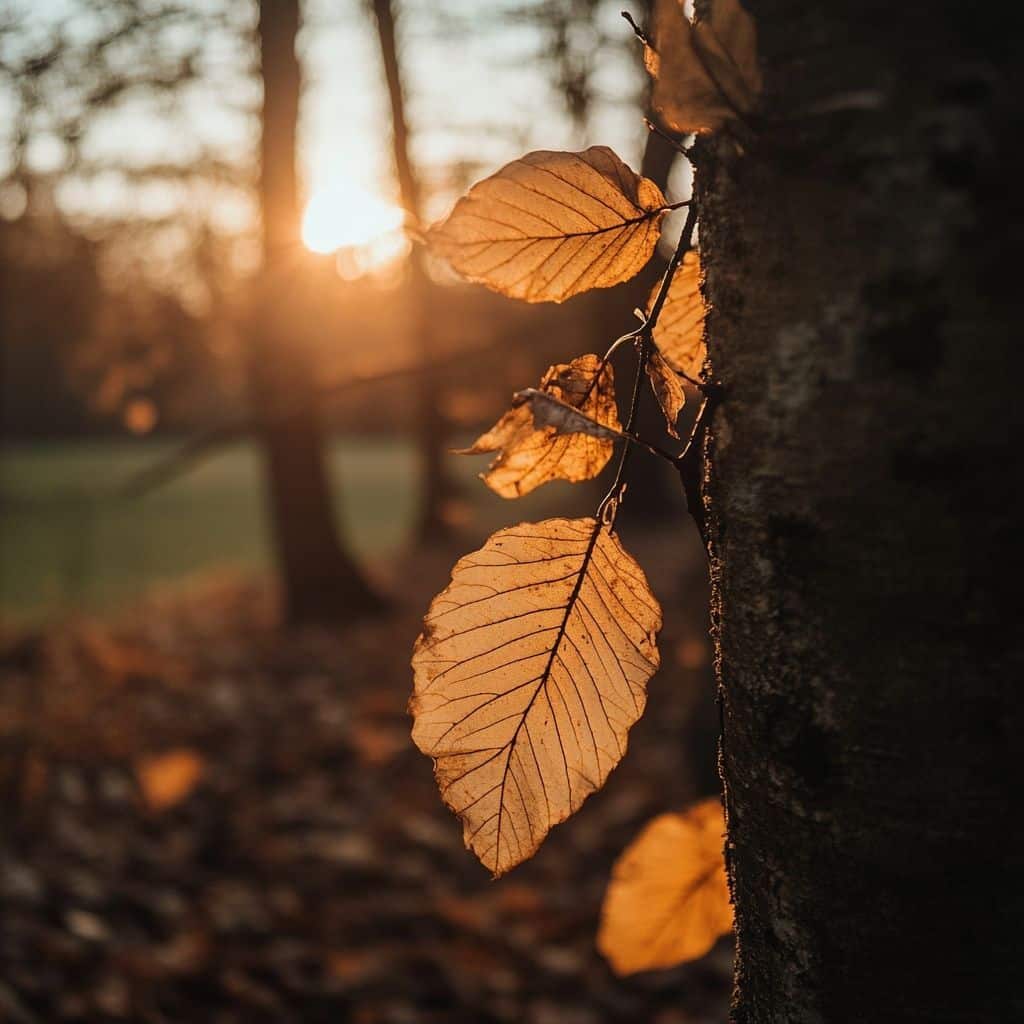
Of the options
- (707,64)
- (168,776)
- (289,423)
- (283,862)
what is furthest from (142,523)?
(707,64)

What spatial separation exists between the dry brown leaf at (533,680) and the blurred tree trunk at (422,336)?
6785 millimetres

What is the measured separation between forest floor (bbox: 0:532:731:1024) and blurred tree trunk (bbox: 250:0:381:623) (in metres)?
1.17

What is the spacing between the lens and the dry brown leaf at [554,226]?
503 mm

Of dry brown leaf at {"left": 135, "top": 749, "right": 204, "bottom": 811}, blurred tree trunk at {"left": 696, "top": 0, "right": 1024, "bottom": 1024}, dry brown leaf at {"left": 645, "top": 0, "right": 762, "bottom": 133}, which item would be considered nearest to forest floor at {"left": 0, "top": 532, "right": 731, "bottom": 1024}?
dry brown leaf at {"left": 135, "top": 749, "right": 204, "bottom": 811}

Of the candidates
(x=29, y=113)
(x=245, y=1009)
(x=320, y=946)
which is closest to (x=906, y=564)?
(x=245, y=1009)

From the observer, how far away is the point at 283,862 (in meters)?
2.99

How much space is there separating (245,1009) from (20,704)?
303 centimetres

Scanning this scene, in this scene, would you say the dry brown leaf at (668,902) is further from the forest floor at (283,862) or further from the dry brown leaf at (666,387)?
the forest floor at (283,862)

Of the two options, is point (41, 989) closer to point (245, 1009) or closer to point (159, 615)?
point (245, 1009)

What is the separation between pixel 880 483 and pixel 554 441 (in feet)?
0.58

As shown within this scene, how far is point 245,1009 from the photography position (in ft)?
7.02

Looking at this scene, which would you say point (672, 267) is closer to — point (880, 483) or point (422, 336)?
point (880, 483)

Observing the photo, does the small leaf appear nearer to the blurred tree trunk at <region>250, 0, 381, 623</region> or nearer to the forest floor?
the forest floor

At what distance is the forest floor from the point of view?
224 cm
